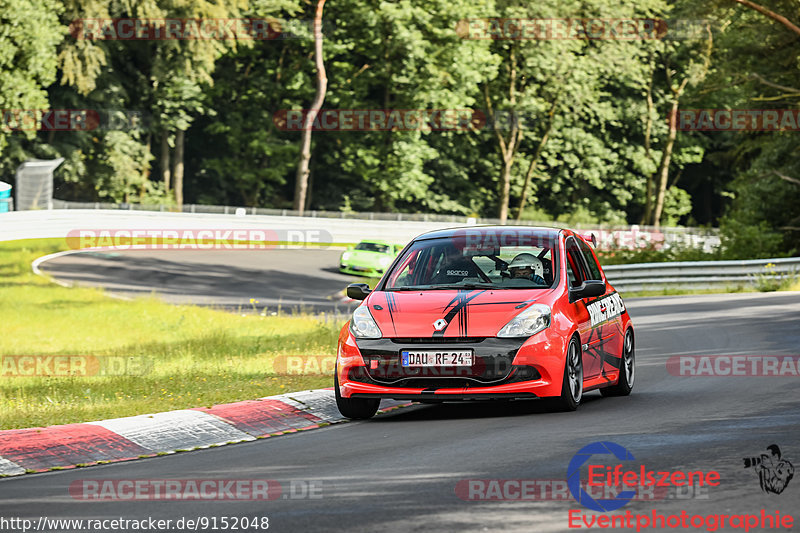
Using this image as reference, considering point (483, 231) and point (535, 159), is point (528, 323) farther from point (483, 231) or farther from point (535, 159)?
point (535, 159)

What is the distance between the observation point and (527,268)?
35.3 ft

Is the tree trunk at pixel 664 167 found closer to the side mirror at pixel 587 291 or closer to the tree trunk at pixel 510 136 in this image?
the tree trunk at pixel 510 136

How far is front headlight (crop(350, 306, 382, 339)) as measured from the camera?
9883mm

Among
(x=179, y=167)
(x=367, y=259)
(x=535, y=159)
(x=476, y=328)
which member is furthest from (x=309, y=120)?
(x=476, y=328)

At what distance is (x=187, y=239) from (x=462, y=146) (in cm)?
2600

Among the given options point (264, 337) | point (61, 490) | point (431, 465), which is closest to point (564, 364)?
point (431, 465)

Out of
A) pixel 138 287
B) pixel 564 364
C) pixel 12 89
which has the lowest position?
pixel 138 287

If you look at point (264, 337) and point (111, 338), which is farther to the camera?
point (111, 338)

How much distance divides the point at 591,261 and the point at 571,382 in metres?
2.26

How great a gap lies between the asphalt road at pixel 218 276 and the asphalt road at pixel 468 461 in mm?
18533

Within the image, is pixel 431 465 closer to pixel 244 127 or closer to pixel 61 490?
pixel 61 490

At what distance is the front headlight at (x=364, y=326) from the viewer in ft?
32.4

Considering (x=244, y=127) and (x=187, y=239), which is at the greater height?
→ (x=244, y=127)

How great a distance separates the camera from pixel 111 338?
22.5 metres
